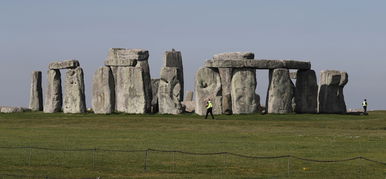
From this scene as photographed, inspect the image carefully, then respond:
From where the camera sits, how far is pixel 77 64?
193ft

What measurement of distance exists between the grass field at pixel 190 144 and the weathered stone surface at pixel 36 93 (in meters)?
10.8

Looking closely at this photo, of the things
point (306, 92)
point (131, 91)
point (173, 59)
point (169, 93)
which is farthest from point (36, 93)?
point (306, 92)

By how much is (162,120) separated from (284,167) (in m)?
21.2

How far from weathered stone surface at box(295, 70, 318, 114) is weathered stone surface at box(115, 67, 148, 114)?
413 inches

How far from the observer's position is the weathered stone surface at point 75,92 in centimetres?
5775

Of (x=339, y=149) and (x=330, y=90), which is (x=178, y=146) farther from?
(x=330, y=90)

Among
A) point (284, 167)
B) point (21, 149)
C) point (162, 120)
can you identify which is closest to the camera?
point (284, 167)

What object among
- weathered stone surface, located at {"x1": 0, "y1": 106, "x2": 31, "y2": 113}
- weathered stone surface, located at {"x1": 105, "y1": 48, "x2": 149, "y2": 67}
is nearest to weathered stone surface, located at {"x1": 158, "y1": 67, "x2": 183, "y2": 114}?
weathered stone surface, located at {"x1": 105, "y1": 48, "x2": 149, "y2": 67}

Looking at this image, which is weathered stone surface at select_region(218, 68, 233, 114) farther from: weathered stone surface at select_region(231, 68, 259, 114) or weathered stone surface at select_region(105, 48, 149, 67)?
weathered stone surface at select_region(105, 48, 149, 67)

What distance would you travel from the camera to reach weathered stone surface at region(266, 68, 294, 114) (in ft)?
187

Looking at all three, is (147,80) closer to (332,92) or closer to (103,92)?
(103,92)

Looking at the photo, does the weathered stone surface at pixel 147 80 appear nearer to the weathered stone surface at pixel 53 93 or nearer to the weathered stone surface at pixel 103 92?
the weathered stone surface at pixel 103 92

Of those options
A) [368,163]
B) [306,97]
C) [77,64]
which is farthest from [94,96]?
[368,163]

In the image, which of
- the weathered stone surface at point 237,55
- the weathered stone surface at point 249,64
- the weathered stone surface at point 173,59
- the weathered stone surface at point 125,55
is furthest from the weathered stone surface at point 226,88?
the weathered stone surface at point 173,59
